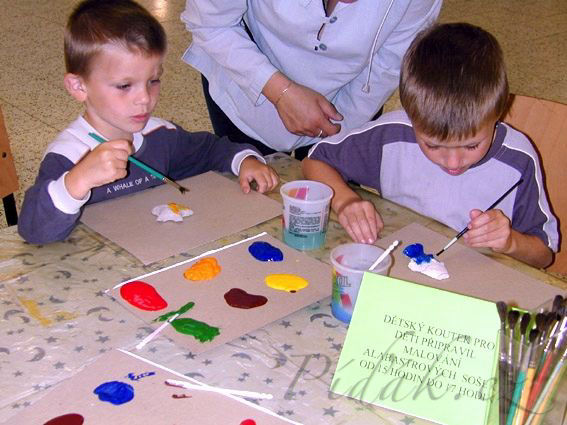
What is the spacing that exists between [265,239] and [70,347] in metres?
0.38

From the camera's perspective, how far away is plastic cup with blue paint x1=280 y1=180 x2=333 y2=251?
3.50 ft

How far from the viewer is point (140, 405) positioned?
0.74 meters

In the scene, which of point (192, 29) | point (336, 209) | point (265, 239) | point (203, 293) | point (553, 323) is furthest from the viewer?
point (192, 29)

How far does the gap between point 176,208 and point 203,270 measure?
0.70ft

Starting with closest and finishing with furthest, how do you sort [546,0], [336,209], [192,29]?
[336,209] < [192,29] < [546,0]

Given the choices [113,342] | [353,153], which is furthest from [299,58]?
[113,342]

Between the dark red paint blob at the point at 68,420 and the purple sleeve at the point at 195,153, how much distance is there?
2.56 feet

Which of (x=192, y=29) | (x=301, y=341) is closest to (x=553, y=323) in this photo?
(x=301, y=341)

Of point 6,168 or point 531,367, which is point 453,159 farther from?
point 6,168

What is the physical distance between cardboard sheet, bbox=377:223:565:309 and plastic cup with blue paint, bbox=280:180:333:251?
0.36 ft

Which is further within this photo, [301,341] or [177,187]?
[177,187]

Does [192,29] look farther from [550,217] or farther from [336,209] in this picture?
[550,217]

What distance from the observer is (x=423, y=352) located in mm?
781

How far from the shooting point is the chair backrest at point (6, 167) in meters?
1.46
